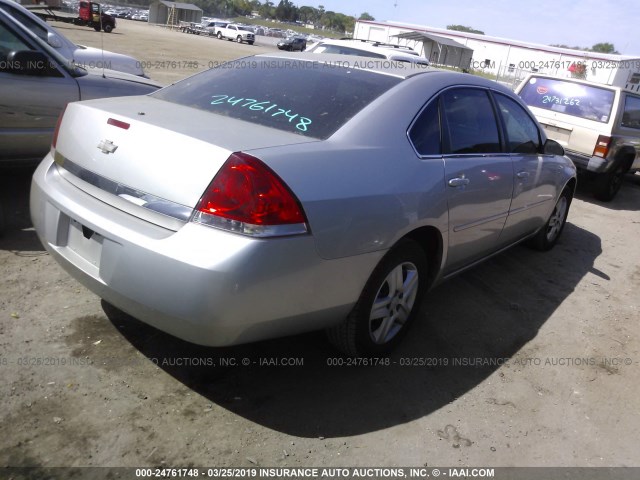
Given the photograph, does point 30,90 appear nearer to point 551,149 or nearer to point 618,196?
point 551,149

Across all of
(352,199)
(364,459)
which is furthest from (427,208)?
(364,459)

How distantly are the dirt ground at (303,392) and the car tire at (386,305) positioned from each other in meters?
0.18

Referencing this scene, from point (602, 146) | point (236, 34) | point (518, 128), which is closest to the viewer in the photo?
point (518, 128)

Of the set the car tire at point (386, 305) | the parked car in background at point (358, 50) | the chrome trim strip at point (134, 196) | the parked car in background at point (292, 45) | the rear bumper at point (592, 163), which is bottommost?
the car tire at point (386, 305)

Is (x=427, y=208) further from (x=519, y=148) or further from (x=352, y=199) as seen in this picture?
(x=519, y=148)

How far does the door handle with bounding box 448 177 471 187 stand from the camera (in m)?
3.26

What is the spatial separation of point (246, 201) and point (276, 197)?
0.42ft

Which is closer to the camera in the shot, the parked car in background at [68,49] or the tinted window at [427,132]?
the tinted window at [427,132]

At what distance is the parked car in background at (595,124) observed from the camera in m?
8.24

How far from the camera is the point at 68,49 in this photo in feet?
25.0

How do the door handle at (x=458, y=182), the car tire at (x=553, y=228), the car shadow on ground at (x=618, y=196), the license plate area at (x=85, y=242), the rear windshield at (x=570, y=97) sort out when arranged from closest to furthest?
1. the license plate area at (x=85, y=242)
2. the door handle at (x=458, y=182)
3. the car tire at (x=553, y=228)
4. the rear windshield at (x=570, y=97)
5. the car shadow on ground at (x=618, y=196)

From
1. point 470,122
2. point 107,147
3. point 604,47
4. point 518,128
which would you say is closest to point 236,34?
point 518,128

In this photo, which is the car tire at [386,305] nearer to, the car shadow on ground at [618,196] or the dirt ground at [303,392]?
the dirt ground at [303,392]

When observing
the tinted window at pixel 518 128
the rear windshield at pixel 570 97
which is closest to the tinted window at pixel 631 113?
the rear windshield at pixel 570 97
